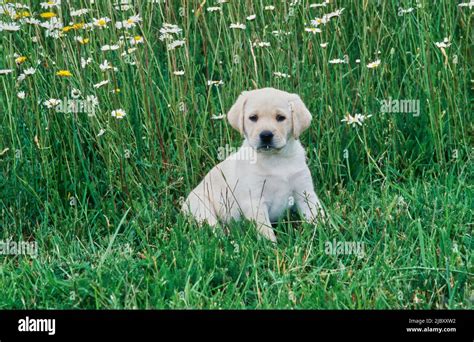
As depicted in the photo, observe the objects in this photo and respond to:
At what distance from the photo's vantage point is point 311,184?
13.4ft

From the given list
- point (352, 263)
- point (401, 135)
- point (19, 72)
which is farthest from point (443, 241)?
point (19, 72)

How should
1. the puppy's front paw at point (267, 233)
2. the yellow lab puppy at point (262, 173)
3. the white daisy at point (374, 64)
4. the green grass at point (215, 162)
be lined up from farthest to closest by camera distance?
the white daisy at point (374, 64), the yellow lab puppy at point (262, 173), the puppy's front paw at point (267, 233), the green grass at point (215, 162)

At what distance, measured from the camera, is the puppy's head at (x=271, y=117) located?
12.7 feet

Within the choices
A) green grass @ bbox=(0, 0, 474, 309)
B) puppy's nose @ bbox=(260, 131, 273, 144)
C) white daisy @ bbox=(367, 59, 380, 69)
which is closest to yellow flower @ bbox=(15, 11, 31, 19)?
green grass @ bbox=(0, 0, 474, 309)

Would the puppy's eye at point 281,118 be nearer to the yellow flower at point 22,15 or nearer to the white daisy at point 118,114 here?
the white daisy at point 118,114

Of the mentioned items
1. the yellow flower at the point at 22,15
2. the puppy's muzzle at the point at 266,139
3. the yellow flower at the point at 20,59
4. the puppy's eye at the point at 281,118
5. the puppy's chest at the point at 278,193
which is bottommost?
the puppy's chest at the point at 278,193

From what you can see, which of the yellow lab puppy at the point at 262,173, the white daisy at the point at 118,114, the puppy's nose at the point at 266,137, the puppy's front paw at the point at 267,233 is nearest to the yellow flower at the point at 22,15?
the white daisy at the point at 118,114

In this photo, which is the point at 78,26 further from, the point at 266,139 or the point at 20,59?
the point at 266,139

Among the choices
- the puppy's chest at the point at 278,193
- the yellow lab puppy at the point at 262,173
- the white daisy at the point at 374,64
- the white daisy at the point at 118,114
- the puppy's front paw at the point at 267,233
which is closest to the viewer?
the puppy's front paw at the point at 267,233

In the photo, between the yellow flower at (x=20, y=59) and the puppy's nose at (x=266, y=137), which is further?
the yellow flower at (x=20, y=59)

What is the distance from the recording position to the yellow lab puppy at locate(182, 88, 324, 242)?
154 inches

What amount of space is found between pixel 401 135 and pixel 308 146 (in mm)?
489

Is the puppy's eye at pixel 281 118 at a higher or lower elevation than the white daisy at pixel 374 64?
lower
